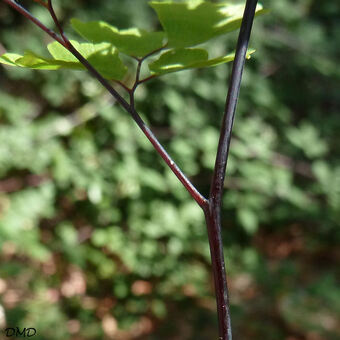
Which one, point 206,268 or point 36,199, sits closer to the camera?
point 36,199

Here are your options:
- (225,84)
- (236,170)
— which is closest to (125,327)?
(236,170)

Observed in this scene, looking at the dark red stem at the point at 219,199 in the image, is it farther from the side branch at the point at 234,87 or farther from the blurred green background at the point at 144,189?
the blurred green background at the point at 144,189

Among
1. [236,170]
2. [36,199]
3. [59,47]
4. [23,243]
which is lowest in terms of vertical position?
[59,47]

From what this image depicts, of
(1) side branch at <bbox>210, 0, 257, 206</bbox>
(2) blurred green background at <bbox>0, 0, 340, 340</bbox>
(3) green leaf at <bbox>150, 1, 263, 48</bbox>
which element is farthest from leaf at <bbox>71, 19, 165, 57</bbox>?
(2) blurred green background at <bbox>0, 0, 340, 340</bbox>

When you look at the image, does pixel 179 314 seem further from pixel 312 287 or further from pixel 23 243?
pixel 23 243

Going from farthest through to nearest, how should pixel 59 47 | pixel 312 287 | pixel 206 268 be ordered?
pixel 206 268, pixel 312 287, pixel 59 47

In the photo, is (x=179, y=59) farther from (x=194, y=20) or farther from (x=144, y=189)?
(x=144, y=189)

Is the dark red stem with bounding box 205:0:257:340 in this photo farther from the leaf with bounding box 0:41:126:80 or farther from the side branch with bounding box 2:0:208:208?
the leaf with bounding box 0:41:126:80
